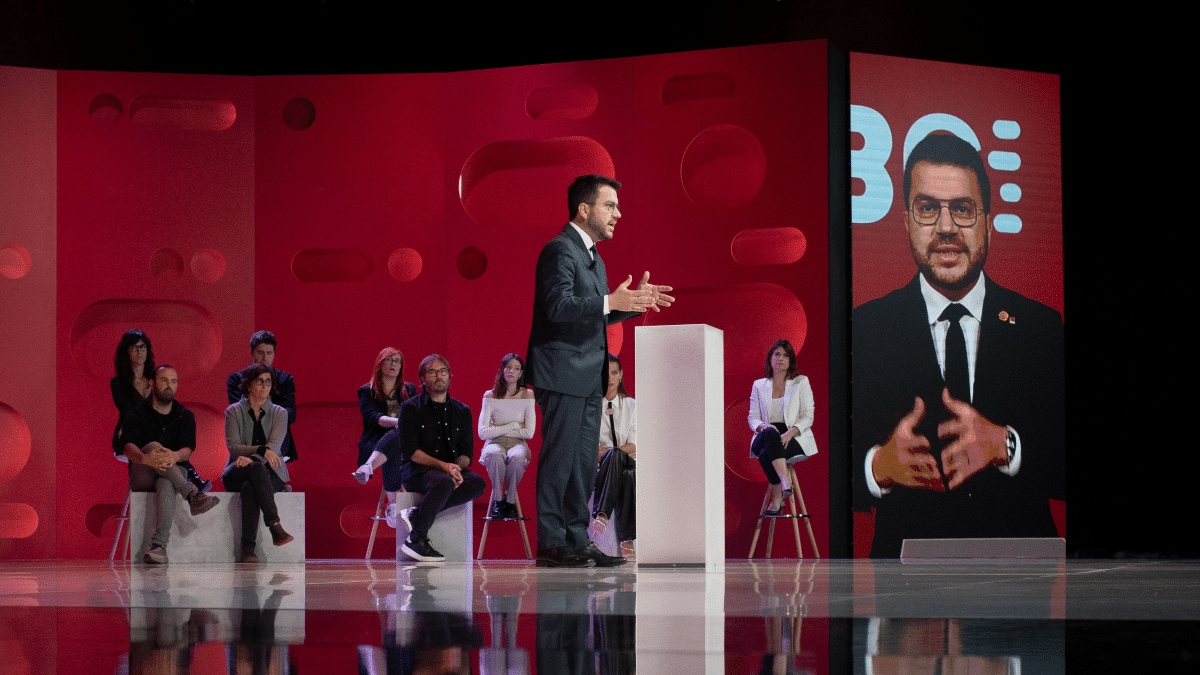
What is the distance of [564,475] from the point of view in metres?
4.38

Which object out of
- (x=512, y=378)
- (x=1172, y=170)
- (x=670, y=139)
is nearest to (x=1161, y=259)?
(x=1172, y=170)

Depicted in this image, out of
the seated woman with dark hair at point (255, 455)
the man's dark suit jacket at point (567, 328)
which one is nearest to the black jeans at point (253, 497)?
the seated woman with dark hair at point (255, 455)

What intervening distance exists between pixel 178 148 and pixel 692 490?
5.25 metres

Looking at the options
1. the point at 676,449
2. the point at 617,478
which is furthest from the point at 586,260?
the point at 617,478

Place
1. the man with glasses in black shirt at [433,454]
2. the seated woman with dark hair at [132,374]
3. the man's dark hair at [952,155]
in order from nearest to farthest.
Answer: the man with glasses in black shirt at [433,454], the seated woman with dark hair at [132,374], the man's dark hair at [952,155]

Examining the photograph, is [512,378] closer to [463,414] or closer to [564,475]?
[463,414]

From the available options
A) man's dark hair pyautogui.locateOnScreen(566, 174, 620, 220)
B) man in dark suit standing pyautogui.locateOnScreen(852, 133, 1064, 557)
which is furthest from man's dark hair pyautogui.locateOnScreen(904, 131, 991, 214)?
man's dark hair pyautogui.locateOnScreen(566, 174, 620, 220)

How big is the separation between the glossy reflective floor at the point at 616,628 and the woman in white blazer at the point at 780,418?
347cm

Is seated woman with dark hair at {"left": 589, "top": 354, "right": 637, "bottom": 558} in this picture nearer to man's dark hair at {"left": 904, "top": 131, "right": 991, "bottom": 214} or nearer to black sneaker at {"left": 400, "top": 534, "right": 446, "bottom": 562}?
black sneaker at {"left": 400, "top": 534, "right": 446, "bottom": 562}

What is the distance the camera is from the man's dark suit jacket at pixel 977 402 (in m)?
7.48

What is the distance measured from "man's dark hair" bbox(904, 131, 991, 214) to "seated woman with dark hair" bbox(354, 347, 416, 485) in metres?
3.41

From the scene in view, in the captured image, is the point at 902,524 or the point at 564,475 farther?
the point at 902,524

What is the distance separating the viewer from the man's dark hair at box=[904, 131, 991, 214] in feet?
25.5

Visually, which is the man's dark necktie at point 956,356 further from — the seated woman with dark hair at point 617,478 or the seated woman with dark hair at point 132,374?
the seated woman with dark hair at point 132,374
